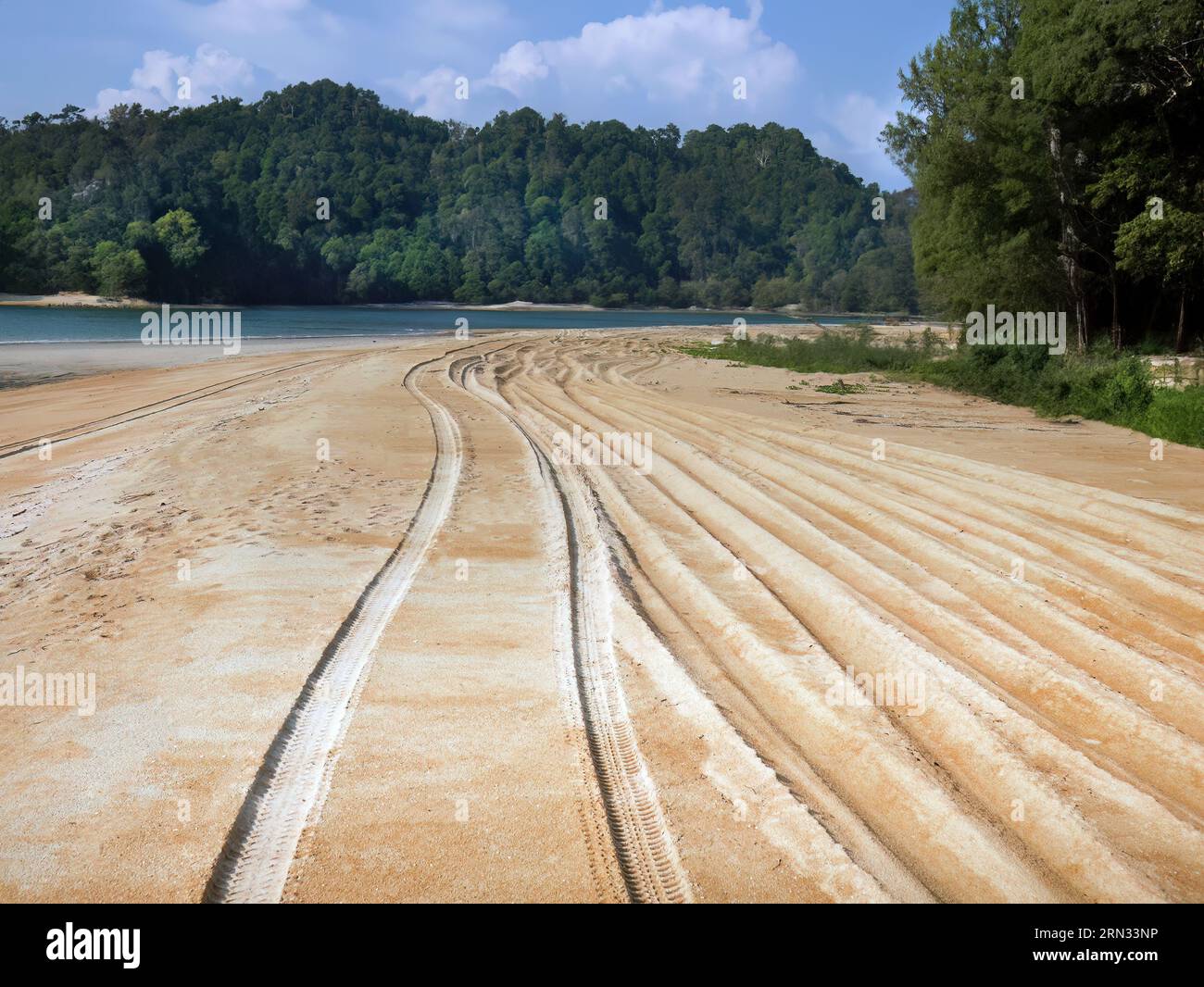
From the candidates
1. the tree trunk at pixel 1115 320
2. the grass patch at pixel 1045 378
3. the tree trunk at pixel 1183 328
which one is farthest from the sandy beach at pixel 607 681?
the tree trunk at pixel 1115 320

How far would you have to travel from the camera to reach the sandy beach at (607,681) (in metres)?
3.61

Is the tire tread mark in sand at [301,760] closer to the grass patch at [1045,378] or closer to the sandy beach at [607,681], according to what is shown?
the sandy beach at [607,681]

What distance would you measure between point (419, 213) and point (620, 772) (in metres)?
162

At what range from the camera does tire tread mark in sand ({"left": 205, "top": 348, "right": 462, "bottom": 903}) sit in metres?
3.46

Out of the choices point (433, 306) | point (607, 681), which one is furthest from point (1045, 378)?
point (433, 306)

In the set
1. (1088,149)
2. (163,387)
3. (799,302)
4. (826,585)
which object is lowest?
(826,585)

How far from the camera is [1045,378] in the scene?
18.4m

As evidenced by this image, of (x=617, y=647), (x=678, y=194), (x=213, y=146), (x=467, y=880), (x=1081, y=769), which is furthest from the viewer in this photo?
(x=678, y=194)

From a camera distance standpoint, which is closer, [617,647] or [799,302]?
[617,647]

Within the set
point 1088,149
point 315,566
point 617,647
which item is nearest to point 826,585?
point 617,647

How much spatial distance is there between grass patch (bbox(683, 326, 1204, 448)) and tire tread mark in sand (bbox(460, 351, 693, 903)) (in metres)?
11.0
